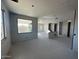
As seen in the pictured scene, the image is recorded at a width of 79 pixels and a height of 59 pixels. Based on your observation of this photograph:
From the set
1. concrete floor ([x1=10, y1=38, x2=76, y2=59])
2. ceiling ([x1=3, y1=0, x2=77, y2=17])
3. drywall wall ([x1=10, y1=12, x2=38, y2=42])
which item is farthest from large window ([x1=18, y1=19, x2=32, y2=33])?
ceiling ([x1=3, y1=0, x2=77, y2=17])

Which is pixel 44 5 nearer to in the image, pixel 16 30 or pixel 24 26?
pixel 16 30

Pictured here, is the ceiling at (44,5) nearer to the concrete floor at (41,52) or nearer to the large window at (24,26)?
the concrete floor at (41,52)

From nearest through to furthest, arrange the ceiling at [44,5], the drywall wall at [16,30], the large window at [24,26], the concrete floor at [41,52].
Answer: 1. the ceiling at [44,5]
2. the concrete floor at [41,52]
3. the drywall wall at [16,30]
4. the large window at [24,26]

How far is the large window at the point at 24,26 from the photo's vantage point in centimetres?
698

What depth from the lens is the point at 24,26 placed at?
748 cm

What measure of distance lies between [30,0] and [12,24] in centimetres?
365

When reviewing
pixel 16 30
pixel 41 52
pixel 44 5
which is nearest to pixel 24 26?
pixel 16 30

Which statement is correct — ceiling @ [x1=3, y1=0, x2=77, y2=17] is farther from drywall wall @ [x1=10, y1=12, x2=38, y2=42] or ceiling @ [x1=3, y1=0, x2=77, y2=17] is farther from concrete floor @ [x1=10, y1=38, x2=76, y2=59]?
concrete floor @ [x1=10, y1=38, x2=76, y2=59]

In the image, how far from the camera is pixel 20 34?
22.8 ft

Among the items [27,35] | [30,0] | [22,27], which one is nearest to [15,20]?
[22,27]

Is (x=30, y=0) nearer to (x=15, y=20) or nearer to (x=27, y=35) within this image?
(x=15, y=20)

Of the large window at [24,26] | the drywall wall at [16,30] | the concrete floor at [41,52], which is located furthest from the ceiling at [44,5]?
the large window at [24,26]

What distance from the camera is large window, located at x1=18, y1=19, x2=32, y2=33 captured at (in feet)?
22.9

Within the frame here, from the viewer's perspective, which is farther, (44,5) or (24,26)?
(24,26)
